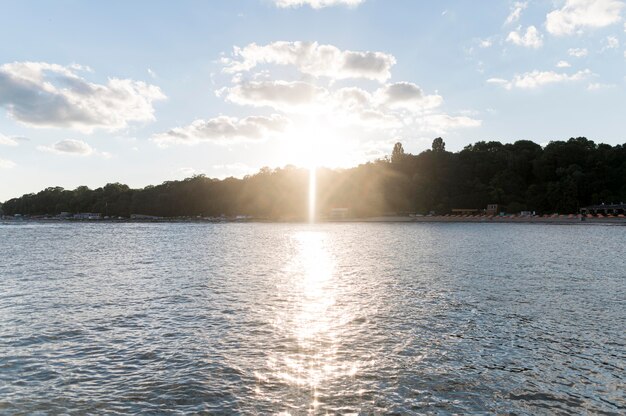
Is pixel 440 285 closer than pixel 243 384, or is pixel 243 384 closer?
pixel 243 384

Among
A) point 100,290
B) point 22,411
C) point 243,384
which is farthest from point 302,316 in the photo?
point 100,290

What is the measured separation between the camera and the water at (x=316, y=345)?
11.7 m

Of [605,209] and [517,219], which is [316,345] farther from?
[605,209]

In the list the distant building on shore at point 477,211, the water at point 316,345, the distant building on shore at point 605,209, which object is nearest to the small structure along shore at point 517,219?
the distant building on shore at point 605,209

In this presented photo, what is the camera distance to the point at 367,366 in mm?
14086

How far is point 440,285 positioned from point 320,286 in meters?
8.20

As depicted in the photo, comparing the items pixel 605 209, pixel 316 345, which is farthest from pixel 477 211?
pixel 316 345

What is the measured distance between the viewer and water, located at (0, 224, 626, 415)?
11734 millimetres

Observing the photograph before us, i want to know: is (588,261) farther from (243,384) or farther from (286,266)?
(243,384)

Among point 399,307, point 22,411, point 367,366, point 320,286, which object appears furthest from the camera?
point 320,286

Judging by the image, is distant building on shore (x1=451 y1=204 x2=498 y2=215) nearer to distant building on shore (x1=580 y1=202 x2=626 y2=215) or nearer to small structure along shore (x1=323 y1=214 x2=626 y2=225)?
small structure along shore (x1=323 y1=214 x2=626 y2=225)

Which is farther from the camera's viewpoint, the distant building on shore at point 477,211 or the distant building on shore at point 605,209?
the distant building on shore at point 477,211

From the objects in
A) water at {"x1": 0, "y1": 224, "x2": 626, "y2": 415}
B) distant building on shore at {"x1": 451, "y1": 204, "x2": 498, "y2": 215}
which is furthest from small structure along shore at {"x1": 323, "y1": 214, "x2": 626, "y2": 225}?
water at {"x1": 0, "y1": 224, "x2": 626, "y2": 415}

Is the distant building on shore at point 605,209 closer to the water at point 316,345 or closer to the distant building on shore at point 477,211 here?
the distant building on shore at point 477,211
